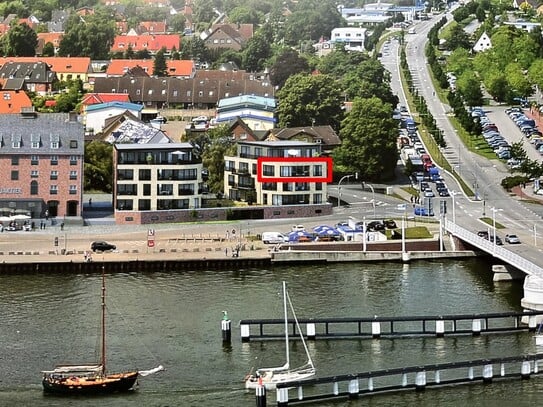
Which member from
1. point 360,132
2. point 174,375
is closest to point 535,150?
point 360,132

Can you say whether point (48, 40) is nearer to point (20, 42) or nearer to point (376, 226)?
point (20, 42)

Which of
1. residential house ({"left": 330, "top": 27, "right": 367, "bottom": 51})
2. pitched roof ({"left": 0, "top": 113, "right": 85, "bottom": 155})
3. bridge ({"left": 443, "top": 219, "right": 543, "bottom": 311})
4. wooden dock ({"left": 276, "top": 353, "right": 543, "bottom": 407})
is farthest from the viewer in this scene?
residential house ({"left": 330, "top": 27, "right": 367, "bottom": 51})

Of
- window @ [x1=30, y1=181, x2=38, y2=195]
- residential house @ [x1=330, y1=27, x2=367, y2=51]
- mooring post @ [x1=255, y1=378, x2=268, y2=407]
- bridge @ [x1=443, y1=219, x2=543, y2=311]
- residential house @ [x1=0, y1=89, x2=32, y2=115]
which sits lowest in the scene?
mooring post @ [x1=255, y1=378, x2=268, y2=407]

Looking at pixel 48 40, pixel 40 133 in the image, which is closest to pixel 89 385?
pixel 40 133

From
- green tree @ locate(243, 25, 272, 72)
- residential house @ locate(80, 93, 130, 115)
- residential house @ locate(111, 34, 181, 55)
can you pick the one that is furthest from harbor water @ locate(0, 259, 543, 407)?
residential house @ locate(111, 34, 181, 55)

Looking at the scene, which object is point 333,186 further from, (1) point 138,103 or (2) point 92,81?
(2) point 92,81

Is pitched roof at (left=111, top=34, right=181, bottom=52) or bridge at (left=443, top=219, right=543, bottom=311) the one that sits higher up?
pitched roof at (left=111, top=34, right=181, bottom=52)

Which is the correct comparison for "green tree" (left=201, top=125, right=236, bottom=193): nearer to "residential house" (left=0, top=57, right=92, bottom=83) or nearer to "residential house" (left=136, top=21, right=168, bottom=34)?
"residential house" (left=0, top=57, right=92, bottom=83)
